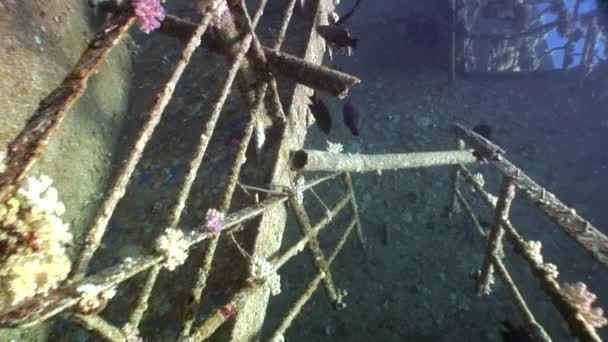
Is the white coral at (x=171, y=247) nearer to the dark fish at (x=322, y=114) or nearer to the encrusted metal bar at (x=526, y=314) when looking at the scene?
the dark fish at (x=322, y=114)

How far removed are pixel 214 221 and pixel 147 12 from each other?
106 centimetres

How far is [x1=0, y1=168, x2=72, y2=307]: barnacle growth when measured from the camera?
43.5 inches

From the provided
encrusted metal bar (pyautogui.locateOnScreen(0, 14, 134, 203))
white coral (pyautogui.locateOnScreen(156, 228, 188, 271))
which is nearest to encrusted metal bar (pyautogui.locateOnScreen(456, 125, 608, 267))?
white coral (pyautogui.locateOnScreen(156, 228, 188, 271))

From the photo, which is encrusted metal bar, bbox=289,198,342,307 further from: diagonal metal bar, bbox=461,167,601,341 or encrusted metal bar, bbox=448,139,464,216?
encrusted metal bar, bbox=448,139,464,216

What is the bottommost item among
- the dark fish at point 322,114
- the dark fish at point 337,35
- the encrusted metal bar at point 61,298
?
the encrusted metal bar at point 61,298

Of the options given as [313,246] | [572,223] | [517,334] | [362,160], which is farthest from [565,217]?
[313,246]

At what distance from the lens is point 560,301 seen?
2074 mm

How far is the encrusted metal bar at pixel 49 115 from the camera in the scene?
3.16 feet

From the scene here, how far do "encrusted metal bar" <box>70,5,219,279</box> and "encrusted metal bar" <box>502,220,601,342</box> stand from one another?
2.36m

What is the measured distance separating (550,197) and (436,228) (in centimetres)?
391

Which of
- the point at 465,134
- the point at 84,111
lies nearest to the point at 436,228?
the point at 465,134

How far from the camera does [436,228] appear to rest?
6598 mm

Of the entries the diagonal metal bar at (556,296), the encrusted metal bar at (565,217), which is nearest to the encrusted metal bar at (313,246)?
the diagonal metal bar at (556,296)

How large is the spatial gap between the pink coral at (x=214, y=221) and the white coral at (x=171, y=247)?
0.23 m
